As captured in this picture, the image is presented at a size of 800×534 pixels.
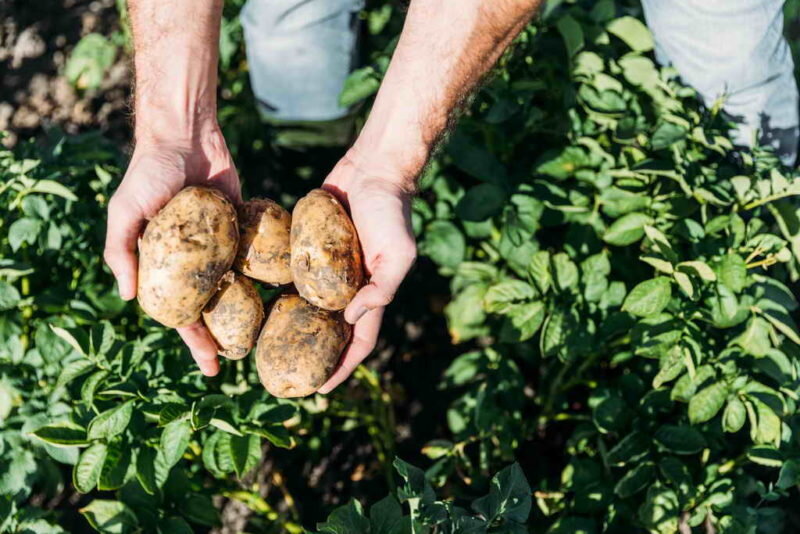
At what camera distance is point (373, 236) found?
1.71m

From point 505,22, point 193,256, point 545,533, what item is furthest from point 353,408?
point 505,22

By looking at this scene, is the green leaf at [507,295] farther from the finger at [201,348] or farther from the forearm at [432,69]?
the finger at [201,348]

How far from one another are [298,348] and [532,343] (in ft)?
2.80

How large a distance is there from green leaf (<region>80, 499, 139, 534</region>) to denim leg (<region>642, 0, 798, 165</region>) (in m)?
1.80

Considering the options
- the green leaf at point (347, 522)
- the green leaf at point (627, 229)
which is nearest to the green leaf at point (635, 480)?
the green leaf at point (627, 229)

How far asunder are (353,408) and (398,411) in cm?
30

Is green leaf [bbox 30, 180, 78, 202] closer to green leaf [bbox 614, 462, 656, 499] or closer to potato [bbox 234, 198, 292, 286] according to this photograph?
potato [bbox 234, 198, 292, 286]

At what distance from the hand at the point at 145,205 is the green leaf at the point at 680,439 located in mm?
1074

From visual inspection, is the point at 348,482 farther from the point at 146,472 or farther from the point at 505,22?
the point at 505,22

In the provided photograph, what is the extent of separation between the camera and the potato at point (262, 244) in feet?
5.81

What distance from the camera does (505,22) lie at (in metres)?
1.68

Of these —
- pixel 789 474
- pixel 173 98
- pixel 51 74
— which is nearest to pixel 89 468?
pixel 173 98

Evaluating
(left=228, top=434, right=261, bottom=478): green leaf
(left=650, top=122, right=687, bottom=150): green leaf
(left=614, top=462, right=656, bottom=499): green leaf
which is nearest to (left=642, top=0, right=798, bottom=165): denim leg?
(left=650, top=122, right=687, bottom=150): green leaf

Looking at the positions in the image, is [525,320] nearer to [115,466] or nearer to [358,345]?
[358,345]
